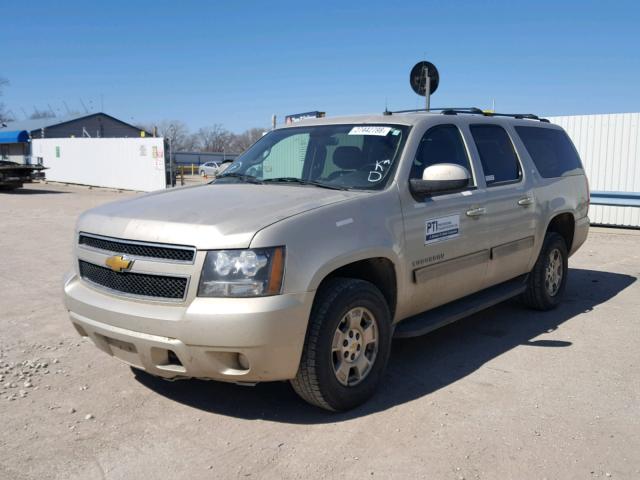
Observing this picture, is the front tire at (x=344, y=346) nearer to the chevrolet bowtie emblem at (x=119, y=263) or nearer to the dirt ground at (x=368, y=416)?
the dirt ground at (x=368, y=416)

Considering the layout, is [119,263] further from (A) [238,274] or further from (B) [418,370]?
(B) [418,370]

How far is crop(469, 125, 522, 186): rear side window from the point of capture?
17.4 feet

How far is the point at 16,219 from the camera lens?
14.8 metres

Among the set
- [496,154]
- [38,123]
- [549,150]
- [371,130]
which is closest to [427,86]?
[549,150]

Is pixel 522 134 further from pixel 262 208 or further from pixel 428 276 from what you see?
pixel 262 208

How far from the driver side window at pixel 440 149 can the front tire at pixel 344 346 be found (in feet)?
3.56

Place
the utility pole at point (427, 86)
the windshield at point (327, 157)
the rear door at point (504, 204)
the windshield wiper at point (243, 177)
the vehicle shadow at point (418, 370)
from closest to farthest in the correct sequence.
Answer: the vehicle shadow at point (418, 370) → the windshield at point (327, 157) → the windshield wiper at point (243, 177) → the rear door at point (504, 204) → the utility pole at point (427, 86)

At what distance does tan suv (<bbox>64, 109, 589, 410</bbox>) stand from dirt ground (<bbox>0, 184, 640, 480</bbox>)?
37 cm

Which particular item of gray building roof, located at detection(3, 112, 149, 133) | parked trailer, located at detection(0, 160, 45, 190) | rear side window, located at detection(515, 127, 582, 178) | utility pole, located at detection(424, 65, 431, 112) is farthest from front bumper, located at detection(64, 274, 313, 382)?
gray building roof, located at detection(3, 112, 149, 133)

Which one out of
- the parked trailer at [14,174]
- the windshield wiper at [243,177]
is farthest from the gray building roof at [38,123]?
the windshield wiper at [243,177]

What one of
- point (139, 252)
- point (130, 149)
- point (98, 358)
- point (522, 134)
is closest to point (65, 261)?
point (98, 358)

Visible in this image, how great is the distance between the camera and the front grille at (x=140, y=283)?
11.4ft

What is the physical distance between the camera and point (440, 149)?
484 centimetres

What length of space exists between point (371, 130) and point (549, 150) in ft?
8.73
